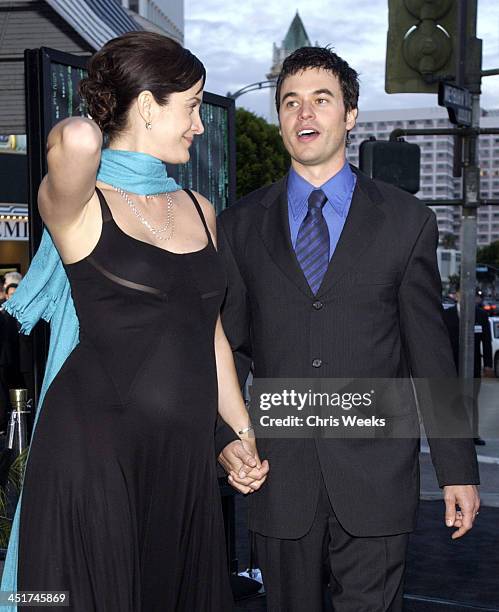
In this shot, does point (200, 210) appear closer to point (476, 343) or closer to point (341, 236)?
point (341, 236)

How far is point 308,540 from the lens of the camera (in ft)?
11.0

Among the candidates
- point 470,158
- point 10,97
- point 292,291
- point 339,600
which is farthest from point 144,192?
point 470,158

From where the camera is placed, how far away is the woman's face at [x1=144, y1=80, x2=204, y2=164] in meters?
2.94

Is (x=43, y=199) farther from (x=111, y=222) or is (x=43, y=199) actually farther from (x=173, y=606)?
(x=173, y=606)

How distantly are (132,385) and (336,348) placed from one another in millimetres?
805

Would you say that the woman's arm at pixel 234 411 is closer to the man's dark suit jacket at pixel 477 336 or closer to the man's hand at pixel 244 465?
the man's hand at pixel 244 465

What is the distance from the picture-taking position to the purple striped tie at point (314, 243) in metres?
3.40

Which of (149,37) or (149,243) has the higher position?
(149,37)

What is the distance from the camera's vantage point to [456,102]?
348 inches

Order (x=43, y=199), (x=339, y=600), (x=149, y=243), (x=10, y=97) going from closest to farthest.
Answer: (x=43, y=199), (x=149, y=243), (x=339, y=600), (x=10, y=97)

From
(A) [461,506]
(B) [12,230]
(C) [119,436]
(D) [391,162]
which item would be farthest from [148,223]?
(B) [12,230]

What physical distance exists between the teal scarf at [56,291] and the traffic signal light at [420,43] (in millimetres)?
5118

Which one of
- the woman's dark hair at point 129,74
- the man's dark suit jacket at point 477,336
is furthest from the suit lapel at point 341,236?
the man's dark suit jacket at point 477,336

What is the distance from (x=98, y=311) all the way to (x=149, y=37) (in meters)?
0.77
